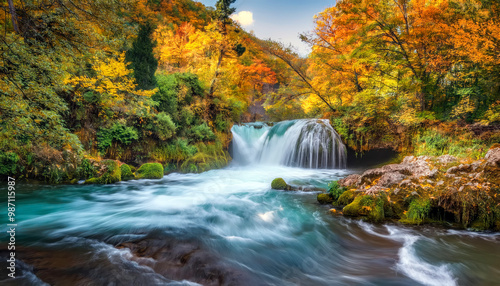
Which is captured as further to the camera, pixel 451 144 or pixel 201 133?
pixel 201 133

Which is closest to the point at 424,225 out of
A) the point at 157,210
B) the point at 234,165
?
the point at 157,210

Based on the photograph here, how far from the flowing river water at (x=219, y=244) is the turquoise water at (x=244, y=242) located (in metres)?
0.02

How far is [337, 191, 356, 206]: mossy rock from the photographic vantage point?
560 centimetres

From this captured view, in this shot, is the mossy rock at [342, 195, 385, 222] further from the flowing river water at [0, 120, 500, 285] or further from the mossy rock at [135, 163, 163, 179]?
the mossy rock at [135, 163, 163, 179]

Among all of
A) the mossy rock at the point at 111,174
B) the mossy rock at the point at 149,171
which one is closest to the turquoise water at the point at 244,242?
the mossy rock at the point at 111,174

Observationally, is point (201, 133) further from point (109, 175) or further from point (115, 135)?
point (109, 175)

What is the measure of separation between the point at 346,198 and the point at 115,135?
9141mm

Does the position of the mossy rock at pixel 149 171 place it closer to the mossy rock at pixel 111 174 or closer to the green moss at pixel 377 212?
the mossy rock at pixel 111 174

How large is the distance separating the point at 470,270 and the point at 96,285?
5018 millimetres

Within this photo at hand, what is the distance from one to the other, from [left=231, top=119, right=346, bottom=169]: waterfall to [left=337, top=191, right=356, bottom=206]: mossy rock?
8074mm

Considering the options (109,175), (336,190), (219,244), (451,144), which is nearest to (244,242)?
(219,244)

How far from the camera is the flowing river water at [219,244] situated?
284cm

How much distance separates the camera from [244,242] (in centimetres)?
419

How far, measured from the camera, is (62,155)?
7262 millimetres
